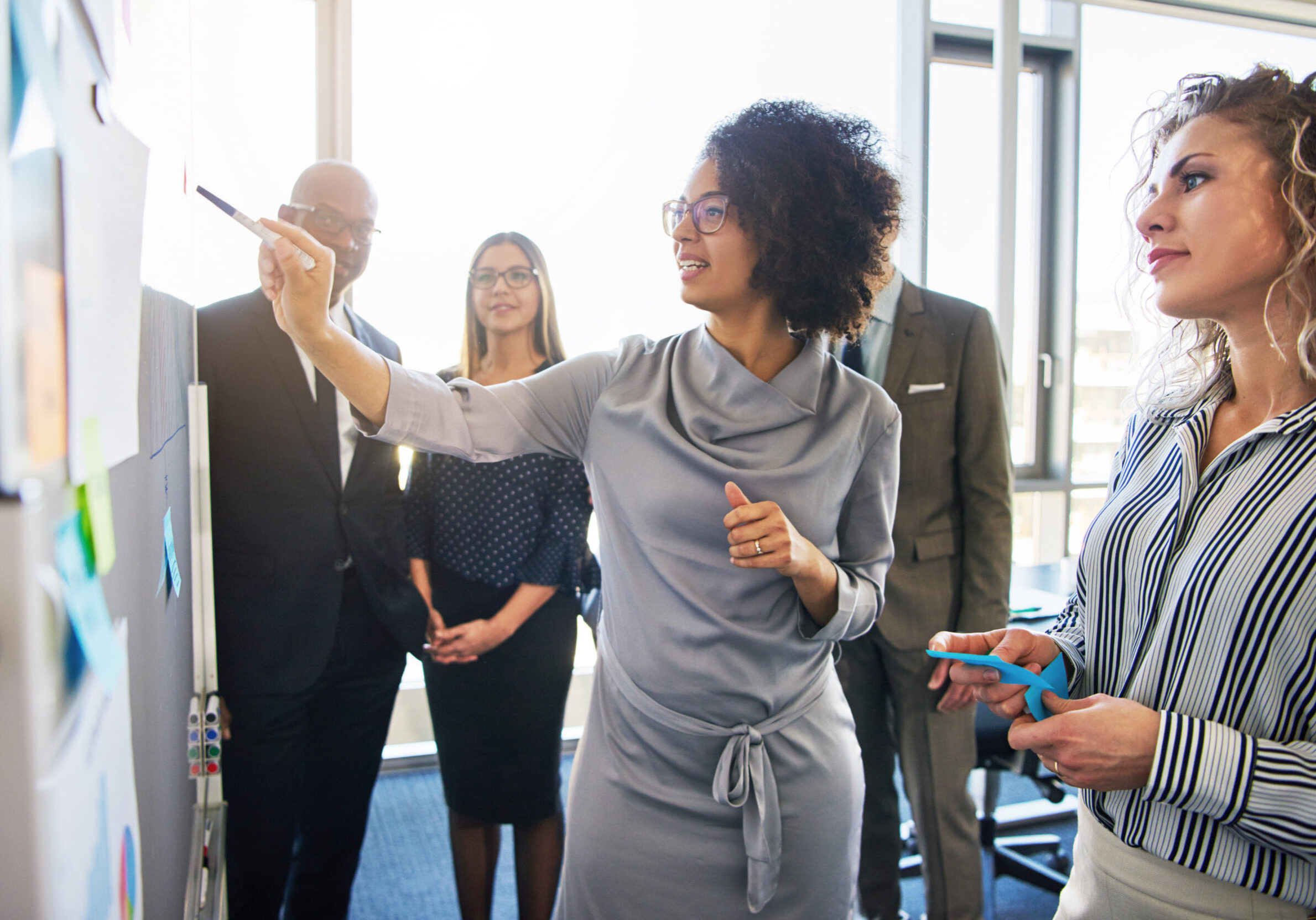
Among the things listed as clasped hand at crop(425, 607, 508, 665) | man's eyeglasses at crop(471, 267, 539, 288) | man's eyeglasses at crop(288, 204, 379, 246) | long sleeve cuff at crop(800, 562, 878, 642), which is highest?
man's eyeglasses at crop(288, 204, 379, 246)

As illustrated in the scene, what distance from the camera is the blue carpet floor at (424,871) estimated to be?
88.8 inches

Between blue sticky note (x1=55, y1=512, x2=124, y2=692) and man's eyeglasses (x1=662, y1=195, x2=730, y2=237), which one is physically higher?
man's eyeglasses (x1=662, y1=195, x2=730, y2=237)

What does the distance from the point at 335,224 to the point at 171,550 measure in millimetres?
1037

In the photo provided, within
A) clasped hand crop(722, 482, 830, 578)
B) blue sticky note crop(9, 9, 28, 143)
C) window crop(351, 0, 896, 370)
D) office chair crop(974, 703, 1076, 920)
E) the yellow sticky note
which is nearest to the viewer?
blue sticky note crop(9, 9, 28, 143)

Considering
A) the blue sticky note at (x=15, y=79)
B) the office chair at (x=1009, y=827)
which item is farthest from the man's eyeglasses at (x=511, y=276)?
the blue sticky note at (x=15, y=79)

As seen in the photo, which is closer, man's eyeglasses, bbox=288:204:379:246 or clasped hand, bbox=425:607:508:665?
man's eyeglasses, bbox=288:204:379:246

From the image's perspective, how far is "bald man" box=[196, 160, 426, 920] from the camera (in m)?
1.61

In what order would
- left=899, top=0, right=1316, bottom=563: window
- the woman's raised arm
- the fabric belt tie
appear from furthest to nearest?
left=899, top=0, right=1316, bottom=563: window
the fabric belt tie
the woman's raised arm

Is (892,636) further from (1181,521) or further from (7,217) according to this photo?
(7,217)

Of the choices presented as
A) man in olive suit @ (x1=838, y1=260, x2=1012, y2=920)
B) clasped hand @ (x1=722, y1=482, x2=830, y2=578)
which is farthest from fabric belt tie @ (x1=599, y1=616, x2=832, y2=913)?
man in olive suit @ (x1=838, y1=260, x2=1012, y2=920)

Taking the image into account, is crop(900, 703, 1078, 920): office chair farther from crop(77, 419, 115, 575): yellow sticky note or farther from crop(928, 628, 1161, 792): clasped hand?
crop(77, 419, 115, 575): yellow sticky note

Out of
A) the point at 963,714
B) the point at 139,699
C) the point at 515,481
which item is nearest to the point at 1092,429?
the point at 963,714

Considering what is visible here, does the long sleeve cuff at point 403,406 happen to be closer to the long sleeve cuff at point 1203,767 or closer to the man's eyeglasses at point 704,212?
the man's eyeglasses at point 704,212

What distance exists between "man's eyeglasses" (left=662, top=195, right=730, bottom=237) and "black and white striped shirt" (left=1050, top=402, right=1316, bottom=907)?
669 mm
